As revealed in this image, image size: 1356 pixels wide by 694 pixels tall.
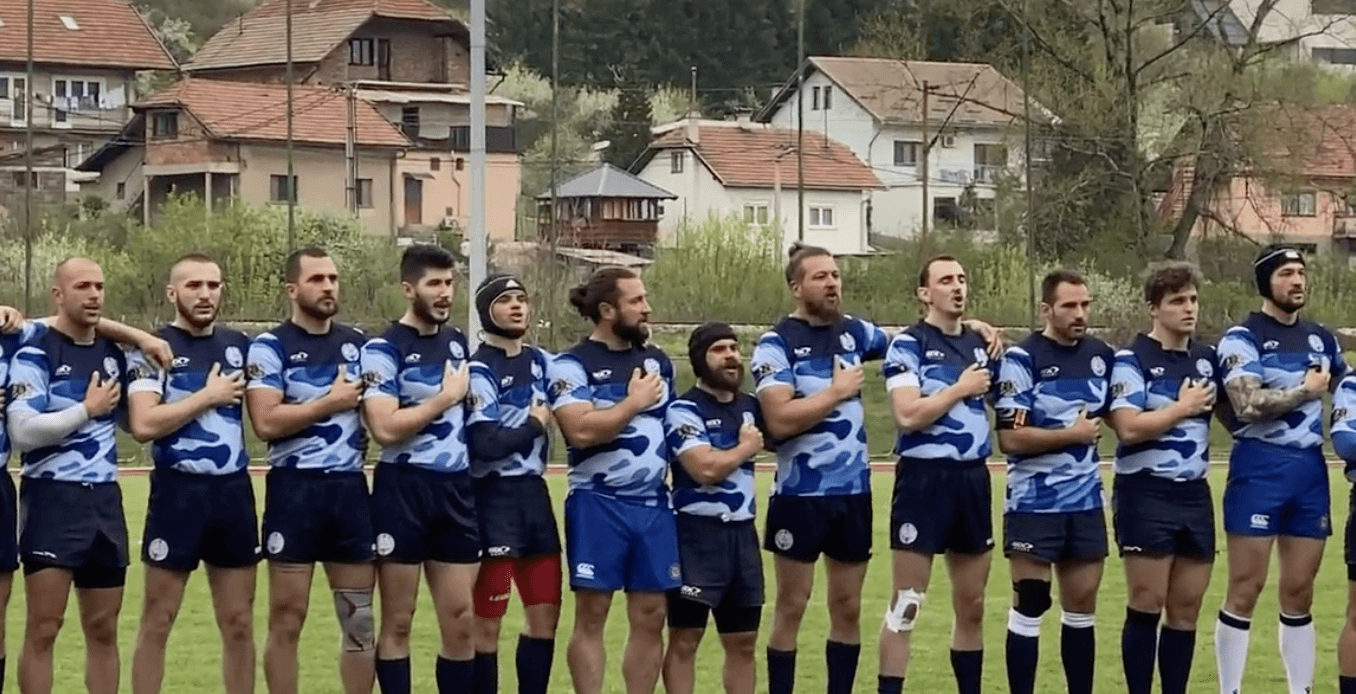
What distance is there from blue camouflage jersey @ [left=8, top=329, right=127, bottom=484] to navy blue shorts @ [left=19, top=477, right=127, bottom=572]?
0.05 m

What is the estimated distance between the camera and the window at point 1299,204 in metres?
36.1

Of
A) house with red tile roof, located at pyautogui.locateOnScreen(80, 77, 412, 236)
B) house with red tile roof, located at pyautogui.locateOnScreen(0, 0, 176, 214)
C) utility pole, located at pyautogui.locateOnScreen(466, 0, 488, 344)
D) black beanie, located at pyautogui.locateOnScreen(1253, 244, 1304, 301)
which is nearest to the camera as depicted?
black beanie, located at pyautogui.locateOnScreen(1253, 244, 1304, 301)

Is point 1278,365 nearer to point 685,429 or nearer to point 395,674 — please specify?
point 685,429

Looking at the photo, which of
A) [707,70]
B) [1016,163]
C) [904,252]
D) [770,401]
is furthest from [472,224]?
[707,70]

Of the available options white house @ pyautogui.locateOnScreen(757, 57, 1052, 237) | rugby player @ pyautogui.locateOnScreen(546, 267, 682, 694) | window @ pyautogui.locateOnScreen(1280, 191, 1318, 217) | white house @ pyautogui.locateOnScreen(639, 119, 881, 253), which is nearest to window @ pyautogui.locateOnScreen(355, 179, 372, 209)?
white house @ pyautogui.locateOnScreen(639, 119, 881, 253)

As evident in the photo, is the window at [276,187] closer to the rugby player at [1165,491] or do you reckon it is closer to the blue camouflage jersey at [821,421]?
the blue camouflage jersey at [821,421]

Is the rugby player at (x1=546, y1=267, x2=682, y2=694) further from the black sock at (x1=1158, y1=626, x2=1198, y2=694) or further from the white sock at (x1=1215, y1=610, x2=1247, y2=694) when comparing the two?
the white sock at (x1=1215, y1=610, x2=1247, y2=694)

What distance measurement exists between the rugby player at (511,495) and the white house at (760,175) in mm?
30425

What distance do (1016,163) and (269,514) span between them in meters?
30.9

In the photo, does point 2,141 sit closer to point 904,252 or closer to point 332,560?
point 904,252

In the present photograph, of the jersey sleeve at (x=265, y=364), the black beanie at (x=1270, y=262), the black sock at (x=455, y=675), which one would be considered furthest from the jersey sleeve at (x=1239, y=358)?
the jersey sleeve at (x=265, y=364)

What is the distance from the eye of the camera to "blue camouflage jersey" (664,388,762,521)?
7.87 metres

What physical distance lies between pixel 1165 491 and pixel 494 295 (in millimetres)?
2800

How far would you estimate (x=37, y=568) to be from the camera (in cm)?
761
